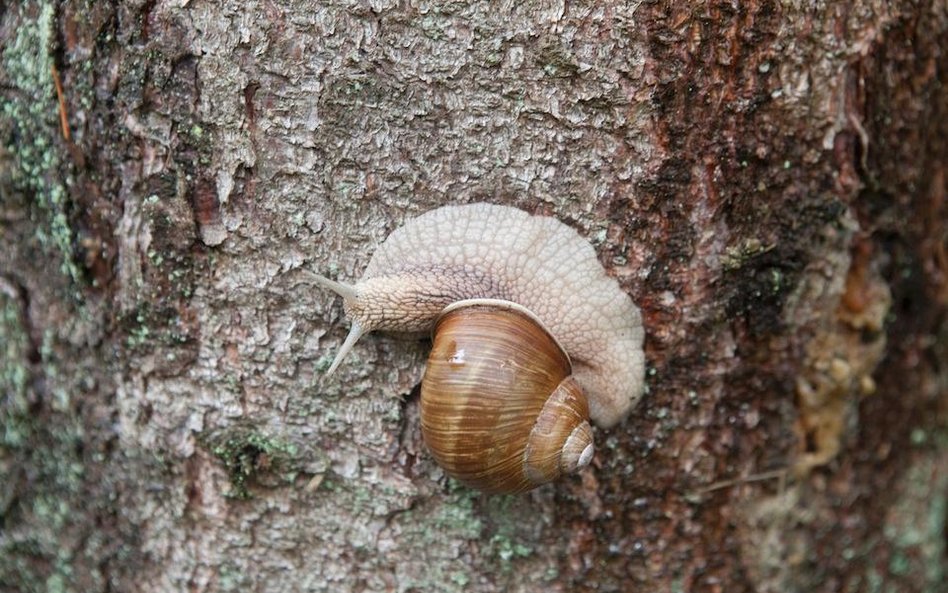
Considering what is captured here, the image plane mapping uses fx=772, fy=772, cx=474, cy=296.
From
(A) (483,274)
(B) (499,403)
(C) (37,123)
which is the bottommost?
(B) (499,403)

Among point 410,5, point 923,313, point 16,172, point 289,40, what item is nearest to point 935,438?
point 923,313

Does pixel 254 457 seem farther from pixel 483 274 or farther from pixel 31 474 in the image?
pixel 31 474

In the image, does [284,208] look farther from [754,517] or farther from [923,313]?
[923,313]

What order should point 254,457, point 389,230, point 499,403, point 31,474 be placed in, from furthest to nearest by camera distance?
point 31,474 < point 254,457 < point 389,230 < point 499,403

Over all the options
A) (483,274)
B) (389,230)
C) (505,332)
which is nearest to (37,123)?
(389,230)

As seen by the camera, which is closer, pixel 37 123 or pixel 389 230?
pixel 389 230
